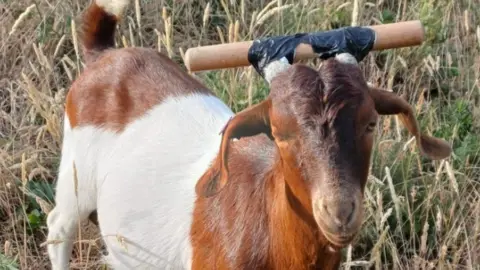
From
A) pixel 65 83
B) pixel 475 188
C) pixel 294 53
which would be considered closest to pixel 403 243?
pixel 475 188

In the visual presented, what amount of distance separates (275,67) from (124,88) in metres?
1.29

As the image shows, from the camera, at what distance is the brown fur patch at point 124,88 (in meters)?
3.86

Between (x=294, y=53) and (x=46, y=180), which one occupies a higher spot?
(x=294, y=53)

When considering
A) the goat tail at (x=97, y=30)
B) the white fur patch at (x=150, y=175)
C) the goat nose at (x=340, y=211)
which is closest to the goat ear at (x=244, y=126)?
the goat nose at (x=340, y=211)

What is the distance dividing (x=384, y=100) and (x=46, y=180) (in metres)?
2.36

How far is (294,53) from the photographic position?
279 centimetres

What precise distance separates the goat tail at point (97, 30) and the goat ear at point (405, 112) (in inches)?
67.2

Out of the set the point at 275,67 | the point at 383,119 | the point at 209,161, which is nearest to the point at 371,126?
the point at 275,67

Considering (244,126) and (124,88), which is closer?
A: (244,126)

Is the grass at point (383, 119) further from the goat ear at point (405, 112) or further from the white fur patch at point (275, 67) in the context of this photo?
the white fur patch at point (275, 67)

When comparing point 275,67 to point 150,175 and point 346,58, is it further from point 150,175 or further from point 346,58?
point 150,175

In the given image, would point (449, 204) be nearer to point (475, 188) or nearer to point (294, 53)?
point (475, 188)

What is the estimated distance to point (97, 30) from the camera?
13.9 ft

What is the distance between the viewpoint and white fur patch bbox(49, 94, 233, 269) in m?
3.47
